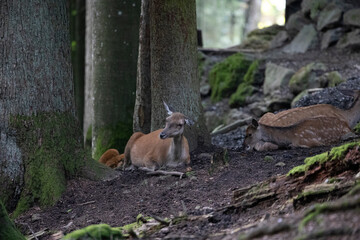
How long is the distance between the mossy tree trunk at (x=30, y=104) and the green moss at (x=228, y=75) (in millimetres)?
7268

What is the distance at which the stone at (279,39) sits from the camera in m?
14.7

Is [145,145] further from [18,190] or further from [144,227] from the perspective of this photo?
→ [144,227]

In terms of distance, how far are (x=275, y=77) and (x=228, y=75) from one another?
Result: 1635 millimetres

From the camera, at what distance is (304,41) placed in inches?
549

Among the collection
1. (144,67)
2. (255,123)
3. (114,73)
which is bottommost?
(255,123)

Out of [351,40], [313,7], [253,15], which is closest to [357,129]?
[351,40]

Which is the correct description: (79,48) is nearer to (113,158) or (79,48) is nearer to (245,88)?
(245,88)

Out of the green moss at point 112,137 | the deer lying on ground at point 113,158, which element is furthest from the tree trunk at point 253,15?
the deer lying on ground at point 113,158

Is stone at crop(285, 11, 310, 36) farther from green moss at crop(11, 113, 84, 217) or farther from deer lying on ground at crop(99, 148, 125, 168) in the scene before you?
green moss at crop(11, 113, 84, 217)

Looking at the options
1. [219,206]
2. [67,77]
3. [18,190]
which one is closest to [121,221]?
[219,206]

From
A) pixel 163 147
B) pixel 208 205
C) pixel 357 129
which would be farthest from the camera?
pixel 163 147

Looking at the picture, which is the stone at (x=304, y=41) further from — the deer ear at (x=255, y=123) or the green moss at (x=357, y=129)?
the deer ear at (x=255, y=123)

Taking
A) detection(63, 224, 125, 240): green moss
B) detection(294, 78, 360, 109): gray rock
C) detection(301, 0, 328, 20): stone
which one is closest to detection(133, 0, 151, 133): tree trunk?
detection(294, 78, 360, 109): gray rock

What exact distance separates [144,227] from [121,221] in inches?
25.7
